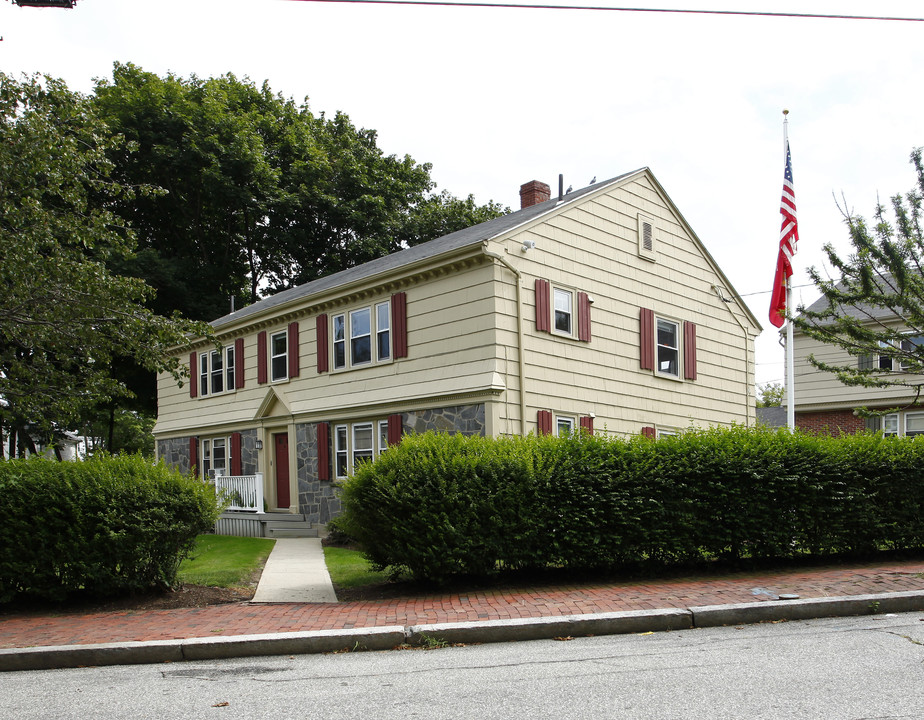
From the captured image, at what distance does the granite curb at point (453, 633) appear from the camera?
6656mm

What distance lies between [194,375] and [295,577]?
14425mm

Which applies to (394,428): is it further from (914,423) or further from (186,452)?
(914,423)

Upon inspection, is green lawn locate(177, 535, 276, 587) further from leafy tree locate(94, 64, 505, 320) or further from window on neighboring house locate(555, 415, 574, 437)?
leafy tree locate(94, 64, 505, 320)

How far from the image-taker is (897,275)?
1316 cm

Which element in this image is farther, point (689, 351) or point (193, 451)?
point (193, 451)

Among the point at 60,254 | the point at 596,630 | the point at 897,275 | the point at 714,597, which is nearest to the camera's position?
the point at 596,630

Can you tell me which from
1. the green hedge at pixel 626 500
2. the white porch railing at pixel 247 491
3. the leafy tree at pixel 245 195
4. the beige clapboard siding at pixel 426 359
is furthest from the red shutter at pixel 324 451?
the leafy tree at pixel 245 195

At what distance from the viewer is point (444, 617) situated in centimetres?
751

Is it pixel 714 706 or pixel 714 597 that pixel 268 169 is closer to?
pixel 714 597

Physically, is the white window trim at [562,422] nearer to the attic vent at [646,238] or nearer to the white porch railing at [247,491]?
the attic vent at [646,238]

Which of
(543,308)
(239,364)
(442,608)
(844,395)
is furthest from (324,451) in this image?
(844,395)

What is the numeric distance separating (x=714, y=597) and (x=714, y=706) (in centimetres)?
343

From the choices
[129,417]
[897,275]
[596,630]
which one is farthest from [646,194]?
[129,417]

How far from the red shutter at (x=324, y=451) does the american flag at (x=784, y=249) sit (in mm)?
10067
